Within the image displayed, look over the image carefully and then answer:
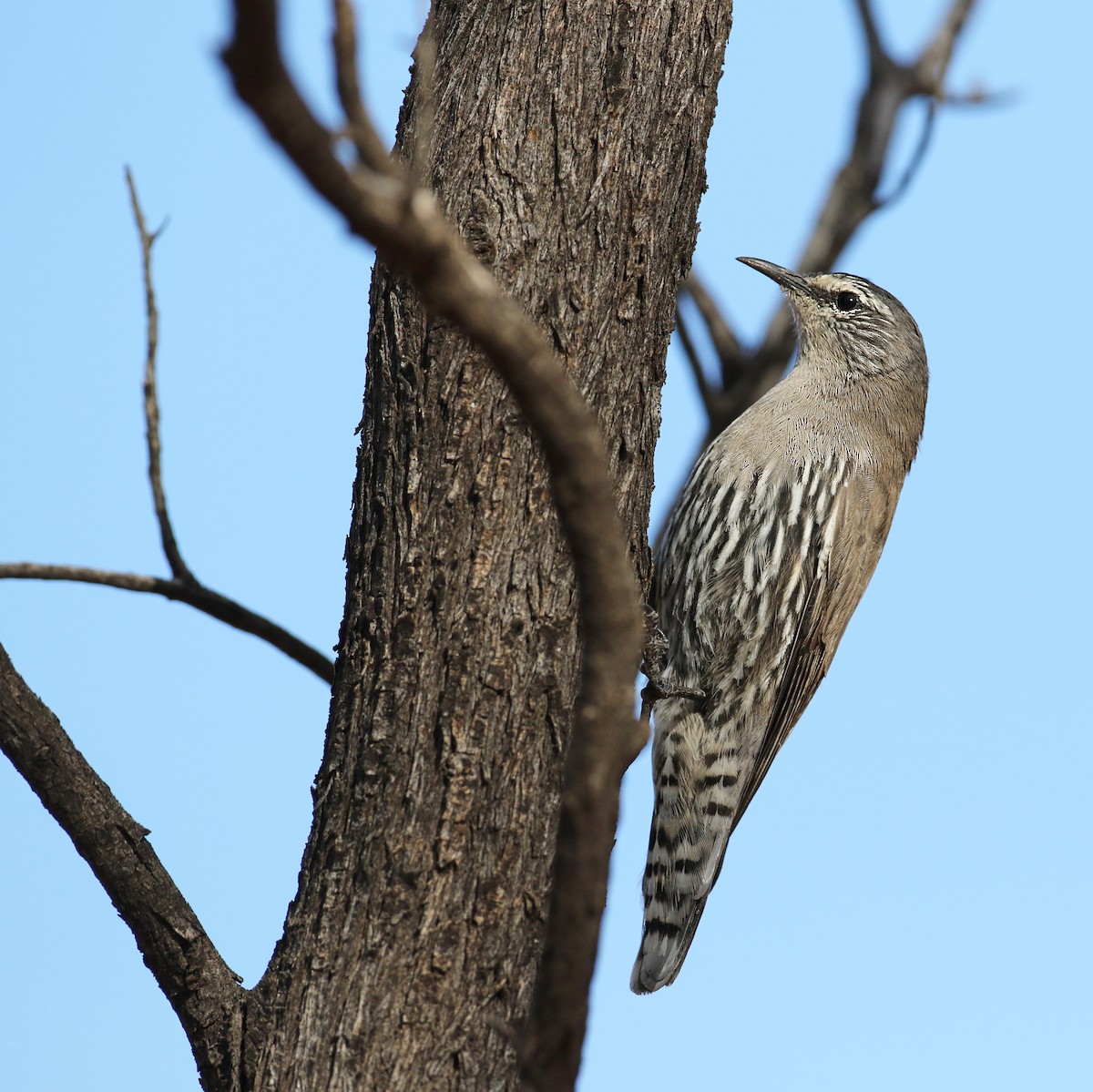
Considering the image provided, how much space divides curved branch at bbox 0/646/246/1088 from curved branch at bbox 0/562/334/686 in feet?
2.55

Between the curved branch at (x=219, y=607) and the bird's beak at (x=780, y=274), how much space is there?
8.30 ft

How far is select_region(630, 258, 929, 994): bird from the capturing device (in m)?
4.28

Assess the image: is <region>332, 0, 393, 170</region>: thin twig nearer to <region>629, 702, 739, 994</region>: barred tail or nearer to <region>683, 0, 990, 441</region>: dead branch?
<region>629, 702, 739, 994</region>: barred tail

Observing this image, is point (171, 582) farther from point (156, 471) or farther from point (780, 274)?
point (780, 274)

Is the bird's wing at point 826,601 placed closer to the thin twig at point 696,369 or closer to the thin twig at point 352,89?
the thin twig at point 696,369

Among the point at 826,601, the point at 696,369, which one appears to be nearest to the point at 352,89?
the point at 826,601

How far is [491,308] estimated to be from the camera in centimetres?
132

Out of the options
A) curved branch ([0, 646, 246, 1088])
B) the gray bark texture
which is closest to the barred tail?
the gray bark texture

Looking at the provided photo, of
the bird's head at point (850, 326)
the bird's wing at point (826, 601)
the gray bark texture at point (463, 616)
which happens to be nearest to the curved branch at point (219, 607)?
the gray bark texture at point (463, 616)

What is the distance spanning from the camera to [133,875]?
2.53m

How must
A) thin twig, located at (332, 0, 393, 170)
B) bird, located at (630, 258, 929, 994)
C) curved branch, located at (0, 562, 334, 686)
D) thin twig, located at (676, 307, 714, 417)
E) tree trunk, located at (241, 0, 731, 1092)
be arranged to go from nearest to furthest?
1. thin twig, located at (332, 0, 393, 170)
2. tree trunk, located at (241, 0, 731, 1092)
3. curved branch, located at (0, 562, 334, 686)
4. bird, located at (630, 258, 929, 994)
5. thin twig, located at (676, 307, 714, 417)

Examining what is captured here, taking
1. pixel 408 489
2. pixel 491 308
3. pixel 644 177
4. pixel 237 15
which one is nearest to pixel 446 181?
pixel 644 177

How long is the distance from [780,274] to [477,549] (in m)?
2.75

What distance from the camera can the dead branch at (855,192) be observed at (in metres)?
4.79
